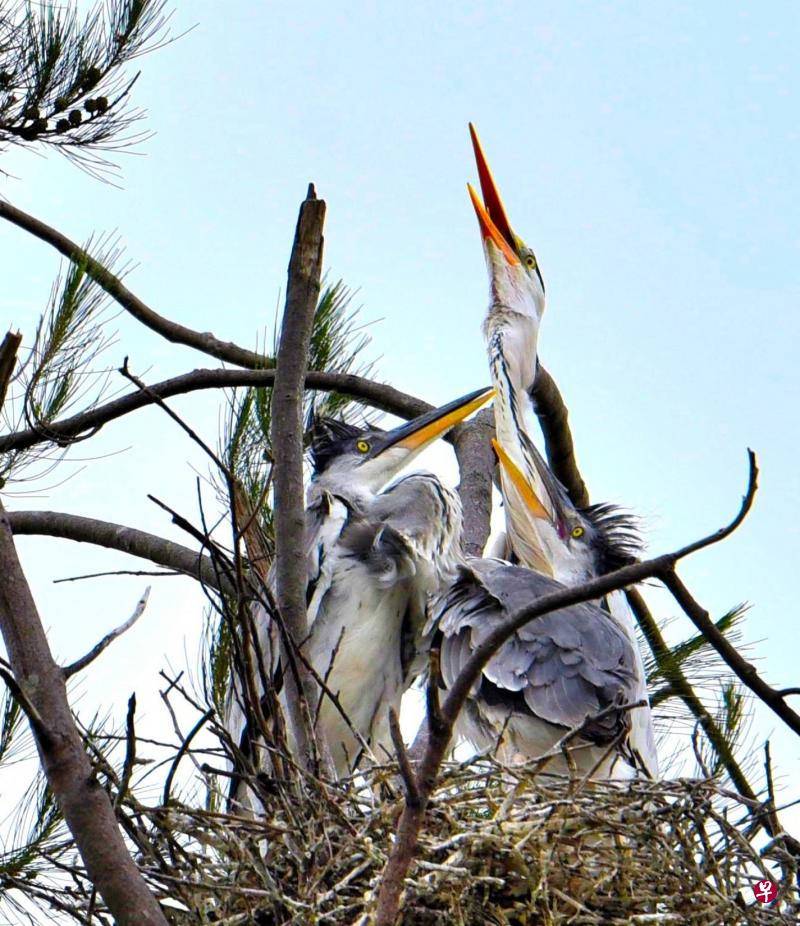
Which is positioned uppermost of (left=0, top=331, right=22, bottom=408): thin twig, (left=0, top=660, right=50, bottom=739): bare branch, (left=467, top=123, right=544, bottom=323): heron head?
(left=467, top=123, right=544, bottom=323): heron head

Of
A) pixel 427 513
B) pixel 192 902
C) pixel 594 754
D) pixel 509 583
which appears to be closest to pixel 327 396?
pixel 427 513

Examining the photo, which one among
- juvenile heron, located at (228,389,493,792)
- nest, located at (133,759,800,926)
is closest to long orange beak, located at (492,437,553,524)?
juvenile heron, located at (228,389,493,792)

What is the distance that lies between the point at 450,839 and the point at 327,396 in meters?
1.90

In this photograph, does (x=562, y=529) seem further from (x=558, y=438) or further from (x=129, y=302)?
(x=129, y=302)

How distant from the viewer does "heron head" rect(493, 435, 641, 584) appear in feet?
12.2

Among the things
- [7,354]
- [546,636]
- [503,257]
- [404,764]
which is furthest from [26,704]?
[503,257]

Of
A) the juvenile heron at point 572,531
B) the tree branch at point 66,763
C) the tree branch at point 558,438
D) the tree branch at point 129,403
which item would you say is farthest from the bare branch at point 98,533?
the tree branch at point 558,438

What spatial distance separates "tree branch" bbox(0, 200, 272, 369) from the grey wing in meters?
0.67

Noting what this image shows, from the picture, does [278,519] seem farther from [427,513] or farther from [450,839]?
[427,513]

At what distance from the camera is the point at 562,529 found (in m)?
3.78

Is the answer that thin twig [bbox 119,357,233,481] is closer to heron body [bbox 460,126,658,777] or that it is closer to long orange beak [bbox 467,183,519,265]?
heron body [bbox 460,126,658,777]

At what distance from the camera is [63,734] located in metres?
1.78

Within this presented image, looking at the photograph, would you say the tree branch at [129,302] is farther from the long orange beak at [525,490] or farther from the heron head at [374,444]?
the long orange beak at [525,490]

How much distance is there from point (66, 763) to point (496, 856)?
622 mm
